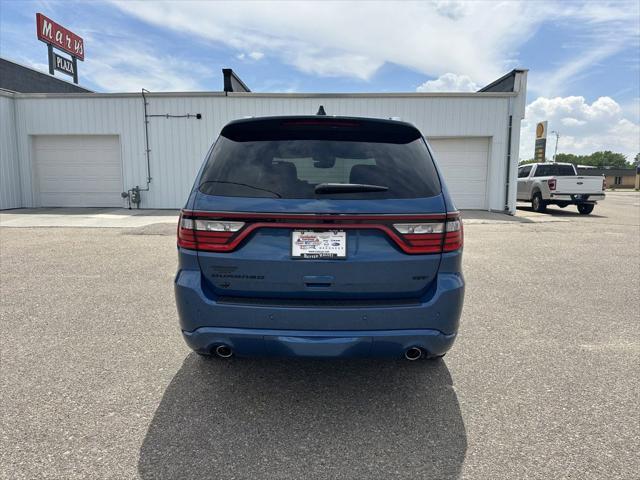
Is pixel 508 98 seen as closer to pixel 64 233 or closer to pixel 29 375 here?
pixel 64 233

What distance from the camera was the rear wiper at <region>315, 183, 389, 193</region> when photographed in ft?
7.77

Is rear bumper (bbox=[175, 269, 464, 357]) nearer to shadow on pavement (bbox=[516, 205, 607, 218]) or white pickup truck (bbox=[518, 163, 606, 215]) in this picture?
shadow on pavement (bbox=[516, 205, 607, 218])

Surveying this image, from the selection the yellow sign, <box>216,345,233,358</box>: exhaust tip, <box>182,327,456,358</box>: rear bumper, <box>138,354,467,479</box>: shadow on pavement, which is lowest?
<box>138,354,467,479</box>: shadow on pavement

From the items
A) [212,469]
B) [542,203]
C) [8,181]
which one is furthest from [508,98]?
[8,181]

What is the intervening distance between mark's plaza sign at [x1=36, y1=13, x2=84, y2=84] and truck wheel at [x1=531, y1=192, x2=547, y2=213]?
25610 mm

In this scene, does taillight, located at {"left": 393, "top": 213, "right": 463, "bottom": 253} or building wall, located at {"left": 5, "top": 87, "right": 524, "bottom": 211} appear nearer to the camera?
taillight, located at {"left": 393, "top": 213, "right": 463, "bottom": 253}

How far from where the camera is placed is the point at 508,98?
1470 centimetres

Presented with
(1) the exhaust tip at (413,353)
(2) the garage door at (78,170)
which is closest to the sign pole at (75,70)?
(2) the garage door at (78,170)

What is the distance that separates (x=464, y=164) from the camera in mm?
15211

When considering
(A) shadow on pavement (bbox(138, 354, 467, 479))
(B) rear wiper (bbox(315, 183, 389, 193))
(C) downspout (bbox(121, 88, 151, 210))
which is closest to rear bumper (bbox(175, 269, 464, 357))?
(A) shadow on pavement (bbox(138, 354, 467, 479))

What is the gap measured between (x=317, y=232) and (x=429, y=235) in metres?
0.64

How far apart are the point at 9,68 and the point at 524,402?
23.2 m

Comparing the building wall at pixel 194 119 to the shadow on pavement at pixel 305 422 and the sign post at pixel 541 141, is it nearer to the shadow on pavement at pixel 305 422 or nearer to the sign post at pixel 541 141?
the shadow on pavement at pixel 305 422

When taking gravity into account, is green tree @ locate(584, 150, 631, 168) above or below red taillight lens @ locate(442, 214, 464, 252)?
above
